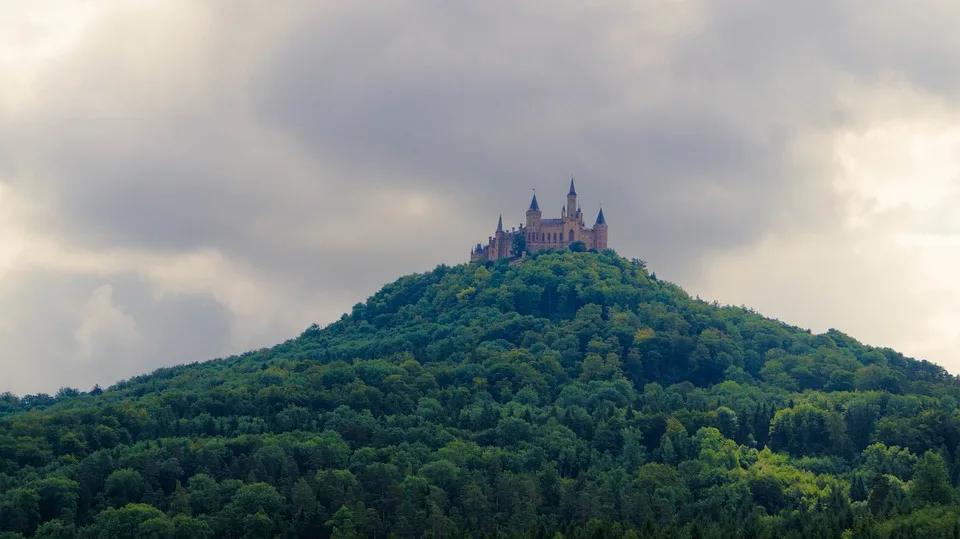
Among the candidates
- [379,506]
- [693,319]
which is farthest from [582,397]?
[379,506]

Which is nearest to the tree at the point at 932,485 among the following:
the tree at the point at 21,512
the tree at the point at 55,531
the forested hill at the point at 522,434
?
the forested hill at the point at 522,434

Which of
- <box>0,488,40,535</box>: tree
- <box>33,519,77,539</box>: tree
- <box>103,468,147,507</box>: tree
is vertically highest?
<box>103,468,147,507</box>: tree

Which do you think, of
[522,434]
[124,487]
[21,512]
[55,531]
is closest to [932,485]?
[522,434]

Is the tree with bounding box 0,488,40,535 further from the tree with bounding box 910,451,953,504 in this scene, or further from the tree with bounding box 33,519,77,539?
the tree with bounding box 910,451,953,504

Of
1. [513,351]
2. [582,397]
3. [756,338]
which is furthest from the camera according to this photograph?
[756,338]

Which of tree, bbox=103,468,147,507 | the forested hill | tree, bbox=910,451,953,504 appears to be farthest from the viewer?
→ tree, bbox=103,468,147,507

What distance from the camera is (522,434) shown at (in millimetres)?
138750

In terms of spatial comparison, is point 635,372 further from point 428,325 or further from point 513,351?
point 428,325

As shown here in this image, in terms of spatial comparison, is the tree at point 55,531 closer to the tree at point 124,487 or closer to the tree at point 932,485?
the tree at point 124,487

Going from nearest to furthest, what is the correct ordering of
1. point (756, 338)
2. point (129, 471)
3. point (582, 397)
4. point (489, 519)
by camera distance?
point (489, 519) < point (129, 471) < point (582, 397) < point (756, 338)

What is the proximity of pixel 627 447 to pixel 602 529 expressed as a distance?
34.5 meters

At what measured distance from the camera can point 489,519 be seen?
114 m

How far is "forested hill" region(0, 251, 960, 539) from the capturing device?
113 meters

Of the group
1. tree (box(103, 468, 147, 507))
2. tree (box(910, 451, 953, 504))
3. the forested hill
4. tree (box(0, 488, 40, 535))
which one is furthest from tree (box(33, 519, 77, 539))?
tree (box(910, 451, 953, 504))
